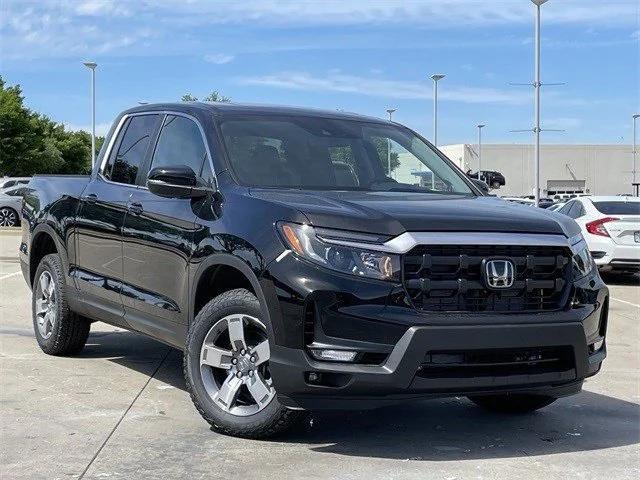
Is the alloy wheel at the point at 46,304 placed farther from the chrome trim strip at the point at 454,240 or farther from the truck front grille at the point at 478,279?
the truck front grille at the point at 478,279

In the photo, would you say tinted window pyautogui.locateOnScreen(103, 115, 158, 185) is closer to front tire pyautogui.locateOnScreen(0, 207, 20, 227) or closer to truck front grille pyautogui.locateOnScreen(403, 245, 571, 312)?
truck front grille pyautogui.locateOnScreen(403, 245, 571, 312)

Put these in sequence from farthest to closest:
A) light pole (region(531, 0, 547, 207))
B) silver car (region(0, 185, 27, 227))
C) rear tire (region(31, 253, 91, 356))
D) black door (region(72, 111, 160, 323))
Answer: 1. light pole (region(531, 0, 547, 207))
2. silver car (region(0, 185, 27, 227))
3. rear tire (region(31, 253, 91, 356))
4. black door (region(72, 111, 160, 323))

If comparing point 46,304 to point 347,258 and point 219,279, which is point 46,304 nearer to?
point 219,279

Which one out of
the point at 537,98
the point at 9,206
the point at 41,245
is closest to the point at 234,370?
the point at 41,245

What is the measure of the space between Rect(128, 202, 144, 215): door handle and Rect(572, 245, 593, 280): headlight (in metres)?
2.59

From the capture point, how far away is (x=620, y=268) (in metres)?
15.9

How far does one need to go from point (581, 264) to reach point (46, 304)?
170 inches

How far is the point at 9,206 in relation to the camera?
100 feet

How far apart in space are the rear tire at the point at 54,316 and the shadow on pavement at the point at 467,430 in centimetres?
118

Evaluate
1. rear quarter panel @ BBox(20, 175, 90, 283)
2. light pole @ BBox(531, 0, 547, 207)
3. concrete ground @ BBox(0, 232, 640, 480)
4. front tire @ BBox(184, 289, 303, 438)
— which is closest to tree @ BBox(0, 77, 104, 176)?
light pole @ BBox(531, 0, 547, 207)

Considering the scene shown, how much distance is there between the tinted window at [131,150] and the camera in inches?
266

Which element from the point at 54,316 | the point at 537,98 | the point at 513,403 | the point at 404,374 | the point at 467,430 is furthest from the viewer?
the point at 537,98

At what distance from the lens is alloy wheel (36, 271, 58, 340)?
25.2ft

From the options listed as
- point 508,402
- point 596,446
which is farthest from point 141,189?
point 596,446
